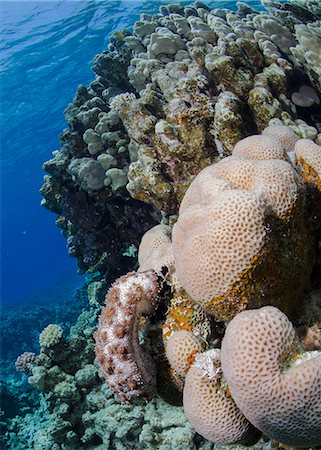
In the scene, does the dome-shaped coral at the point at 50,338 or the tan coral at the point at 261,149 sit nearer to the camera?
the tan coral at the point at 261,149

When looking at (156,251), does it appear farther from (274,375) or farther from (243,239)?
(274,375)

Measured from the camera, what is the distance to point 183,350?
8.38ft

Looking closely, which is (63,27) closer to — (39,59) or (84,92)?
(39,59)

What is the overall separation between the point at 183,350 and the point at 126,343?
0.44 meters

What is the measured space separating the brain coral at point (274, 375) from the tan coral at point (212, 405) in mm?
326

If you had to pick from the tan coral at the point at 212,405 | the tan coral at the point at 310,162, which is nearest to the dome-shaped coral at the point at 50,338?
the tan coral at the point at 212,405

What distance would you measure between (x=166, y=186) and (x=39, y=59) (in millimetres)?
21827

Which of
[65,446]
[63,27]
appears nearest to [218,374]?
[65,446]

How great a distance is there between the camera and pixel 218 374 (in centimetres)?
237

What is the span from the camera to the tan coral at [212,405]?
7.66 ft

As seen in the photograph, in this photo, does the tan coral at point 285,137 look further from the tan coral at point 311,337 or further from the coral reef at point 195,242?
the tan coral at point 311,337

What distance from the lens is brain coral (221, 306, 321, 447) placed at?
1.86 m

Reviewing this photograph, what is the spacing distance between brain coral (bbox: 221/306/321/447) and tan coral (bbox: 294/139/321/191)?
46.7 inches

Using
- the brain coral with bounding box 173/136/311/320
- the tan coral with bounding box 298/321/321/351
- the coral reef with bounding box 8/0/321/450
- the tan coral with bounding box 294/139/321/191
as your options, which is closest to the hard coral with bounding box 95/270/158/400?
the coral reef with bounding box 8/0/321/450
